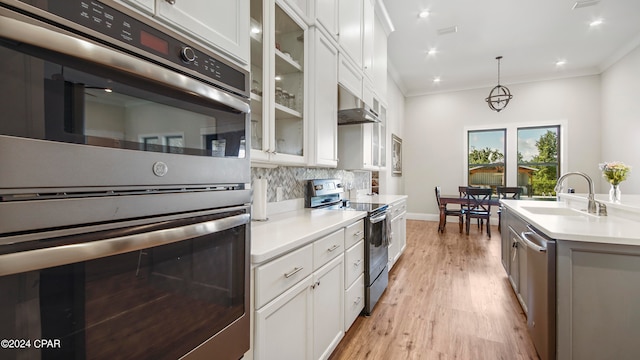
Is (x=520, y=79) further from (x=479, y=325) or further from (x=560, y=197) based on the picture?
(x=479, y=325)

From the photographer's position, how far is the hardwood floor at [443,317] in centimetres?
194

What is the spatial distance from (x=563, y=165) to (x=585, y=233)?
20.3 feet

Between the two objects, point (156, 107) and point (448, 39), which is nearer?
point (156, 107)

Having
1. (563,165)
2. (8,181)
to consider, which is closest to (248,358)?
(8,181)

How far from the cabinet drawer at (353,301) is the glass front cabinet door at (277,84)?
102 cm

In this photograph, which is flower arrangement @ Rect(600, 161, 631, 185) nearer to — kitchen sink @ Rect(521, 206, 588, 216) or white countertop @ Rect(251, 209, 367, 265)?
kitchen sink @ Rect(521, 206, 588, 216)

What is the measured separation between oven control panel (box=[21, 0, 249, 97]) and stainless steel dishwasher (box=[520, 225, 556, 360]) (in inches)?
74.6

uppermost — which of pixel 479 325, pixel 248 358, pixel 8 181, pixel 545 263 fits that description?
pixel 8 181

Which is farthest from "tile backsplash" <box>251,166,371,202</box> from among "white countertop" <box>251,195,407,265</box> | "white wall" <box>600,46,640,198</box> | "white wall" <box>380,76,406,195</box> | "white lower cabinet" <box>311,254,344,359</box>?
"white wall" <box>600,46,640,198</box>

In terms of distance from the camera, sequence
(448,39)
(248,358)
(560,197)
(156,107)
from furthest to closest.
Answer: (448,39) → (560,197) → (248,358) → (156,107)

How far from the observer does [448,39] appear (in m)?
4.82

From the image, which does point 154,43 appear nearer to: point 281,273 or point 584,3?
point 281,273

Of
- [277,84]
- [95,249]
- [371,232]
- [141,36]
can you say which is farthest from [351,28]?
[95,249]

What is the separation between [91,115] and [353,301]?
1.98 meters
